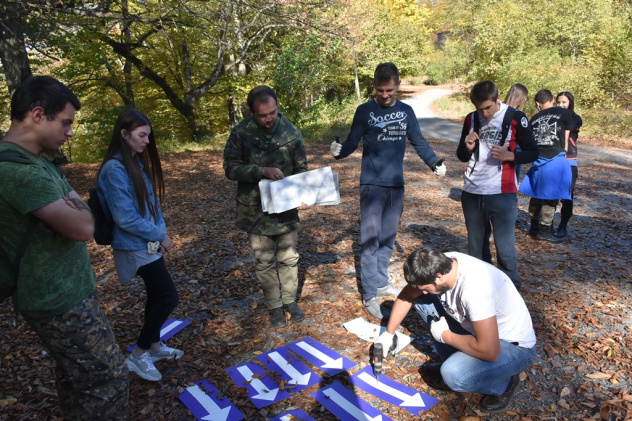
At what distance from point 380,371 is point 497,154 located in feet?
6.95

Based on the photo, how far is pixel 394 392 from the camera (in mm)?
3023

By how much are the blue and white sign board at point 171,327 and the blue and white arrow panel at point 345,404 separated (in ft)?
5.05

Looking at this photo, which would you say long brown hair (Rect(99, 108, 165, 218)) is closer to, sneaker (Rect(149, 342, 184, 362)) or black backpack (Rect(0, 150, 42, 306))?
black backpack (Rect(0, 150, 42, 306))

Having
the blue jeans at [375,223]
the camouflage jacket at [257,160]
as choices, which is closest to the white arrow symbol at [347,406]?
the blue jeans at [375,223]

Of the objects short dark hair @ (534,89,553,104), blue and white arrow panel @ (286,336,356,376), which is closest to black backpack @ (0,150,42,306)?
blue and white arrow panel @ (286,336,356,376)

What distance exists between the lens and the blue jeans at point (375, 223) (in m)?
3.96

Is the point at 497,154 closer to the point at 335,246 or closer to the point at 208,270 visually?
the point at 335,246

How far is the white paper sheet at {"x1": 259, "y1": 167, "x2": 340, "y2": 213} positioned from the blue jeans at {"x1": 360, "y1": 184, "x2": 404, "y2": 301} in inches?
21.6

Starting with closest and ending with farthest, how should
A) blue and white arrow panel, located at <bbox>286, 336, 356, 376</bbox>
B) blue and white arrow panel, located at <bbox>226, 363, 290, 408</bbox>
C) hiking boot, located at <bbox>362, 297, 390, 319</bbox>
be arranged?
1. blue and white arrow panel, located at <bbox>226, 363, 290, 408</bbox>
2. blue and white arrow panel, located at <bbox>286, 336, 356, 376</bbox>
3. hiking boot, located at <bbox>362, 297, 390, 319</bbox>

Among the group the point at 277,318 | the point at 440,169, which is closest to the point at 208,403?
the point at 277,318

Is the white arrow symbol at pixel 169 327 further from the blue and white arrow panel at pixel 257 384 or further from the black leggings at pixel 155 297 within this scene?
the blue and white arrow panel at pixel 257 384

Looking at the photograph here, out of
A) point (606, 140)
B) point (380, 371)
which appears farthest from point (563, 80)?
point (380, 371)

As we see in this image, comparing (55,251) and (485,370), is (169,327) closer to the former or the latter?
(55,251)

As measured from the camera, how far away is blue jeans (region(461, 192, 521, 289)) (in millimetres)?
3771
